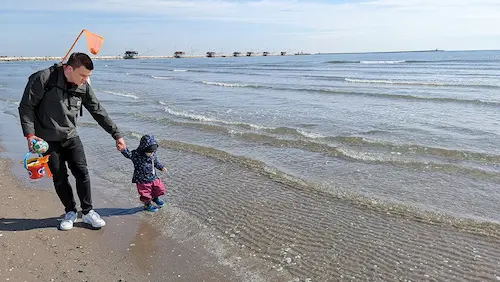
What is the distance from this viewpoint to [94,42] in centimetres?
487

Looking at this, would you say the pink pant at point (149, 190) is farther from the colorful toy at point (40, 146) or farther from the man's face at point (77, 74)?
the man's face at point (77, 74)

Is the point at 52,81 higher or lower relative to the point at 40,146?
higher

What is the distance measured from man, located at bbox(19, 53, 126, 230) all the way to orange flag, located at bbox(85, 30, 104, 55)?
0.46 m

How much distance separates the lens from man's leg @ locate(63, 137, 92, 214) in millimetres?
4797

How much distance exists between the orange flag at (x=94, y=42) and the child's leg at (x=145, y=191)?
1.81m

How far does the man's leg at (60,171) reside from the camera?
4711mm

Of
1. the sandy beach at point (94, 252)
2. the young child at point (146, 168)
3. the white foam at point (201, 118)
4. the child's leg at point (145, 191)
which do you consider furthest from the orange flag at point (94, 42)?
the white foam at point (201, 118)


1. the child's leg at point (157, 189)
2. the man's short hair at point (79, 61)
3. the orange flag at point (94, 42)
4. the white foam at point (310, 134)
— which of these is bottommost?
the white foam at point (310, 134)

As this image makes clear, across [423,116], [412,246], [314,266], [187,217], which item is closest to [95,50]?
[187,217]

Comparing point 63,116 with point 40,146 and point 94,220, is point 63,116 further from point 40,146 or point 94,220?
point 94,220

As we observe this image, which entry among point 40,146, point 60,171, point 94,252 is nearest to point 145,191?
point 60,171

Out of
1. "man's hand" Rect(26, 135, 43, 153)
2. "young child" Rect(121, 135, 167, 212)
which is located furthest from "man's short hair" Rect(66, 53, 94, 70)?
"young child" Rect(121, 135, 167, 212)

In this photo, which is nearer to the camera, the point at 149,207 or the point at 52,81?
the point at 52,81

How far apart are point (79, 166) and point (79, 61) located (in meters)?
1.27
